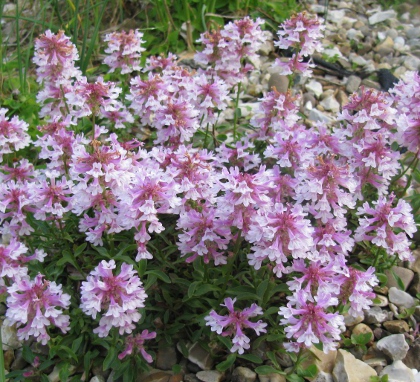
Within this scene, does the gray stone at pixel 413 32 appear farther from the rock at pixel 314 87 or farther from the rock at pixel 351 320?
the rock at pixel 351 320

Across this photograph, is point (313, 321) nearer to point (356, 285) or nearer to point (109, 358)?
point (356, 285)

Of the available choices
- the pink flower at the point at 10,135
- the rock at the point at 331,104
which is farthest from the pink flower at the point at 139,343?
the rock at the point at 331,104

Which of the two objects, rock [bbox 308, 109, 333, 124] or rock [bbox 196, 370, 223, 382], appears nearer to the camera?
rock [bbox 196, 370, 223, 382]

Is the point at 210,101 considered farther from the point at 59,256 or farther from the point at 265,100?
the point at 59,256

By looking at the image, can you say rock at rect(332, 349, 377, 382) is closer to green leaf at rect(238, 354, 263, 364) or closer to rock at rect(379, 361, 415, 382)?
rock at rect(379, 361, 415, 382)

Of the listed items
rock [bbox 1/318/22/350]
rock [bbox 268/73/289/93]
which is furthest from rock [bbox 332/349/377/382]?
rock [bbox 268/73/289/93]

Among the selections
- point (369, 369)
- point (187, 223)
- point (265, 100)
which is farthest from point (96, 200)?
point (369, 369)
